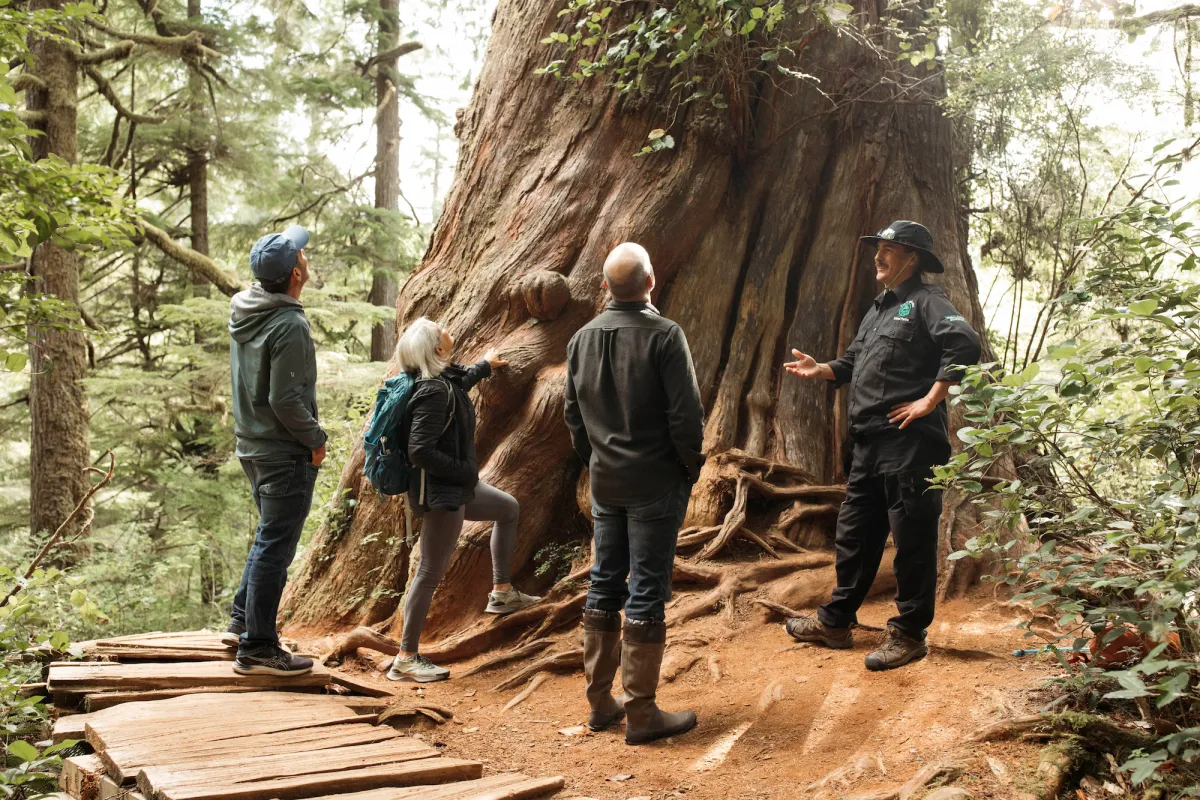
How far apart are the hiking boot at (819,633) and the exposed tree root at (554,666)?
1287mm

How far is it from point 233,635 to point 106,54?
1010 cm

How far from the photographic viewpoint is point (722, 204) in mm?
7160

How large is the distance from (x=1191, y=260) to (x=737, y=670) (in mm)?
2998

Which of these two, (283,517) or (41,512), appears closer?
(283,517)

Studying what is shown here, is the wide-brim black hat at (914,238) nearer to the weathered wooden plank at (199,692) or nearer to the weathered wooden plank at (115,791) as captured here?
the weathered wooden plank at (199,692)

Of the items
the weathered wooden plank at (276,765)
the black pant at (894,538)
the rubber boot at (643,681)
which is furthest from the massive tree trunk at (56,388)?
the black pant at (894,538)

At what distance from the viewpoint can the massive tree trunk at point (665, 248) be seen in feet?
20.9

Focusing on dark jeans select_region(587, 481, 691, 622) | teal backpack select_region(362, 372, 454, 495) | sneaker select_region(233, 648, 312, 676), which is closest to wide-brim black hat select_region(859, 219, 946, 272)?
dark jeans select_region(587, 481, 691, 622)

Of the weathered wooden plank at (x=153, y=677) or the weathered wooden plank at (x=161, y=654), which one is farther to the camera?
the weathered wooden plank at (x=161, y=654)

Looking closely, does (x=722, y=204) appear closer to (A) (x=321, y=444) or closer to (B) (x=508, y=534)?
(B) (x=508, y=534)

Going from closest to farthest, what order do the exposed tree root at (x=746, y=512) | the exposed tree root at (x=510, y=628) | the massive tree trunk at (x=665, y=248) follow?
1. the exposed tree root at (x=510, y=628)
2. the exposed tree root at (x=746, y=512)
3. the massive tree trunk at (x=665, y=248)

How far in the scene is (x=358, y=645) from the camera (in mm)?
5480

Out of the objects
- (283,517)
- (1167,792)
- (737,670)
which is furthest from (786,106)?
(1167,792)

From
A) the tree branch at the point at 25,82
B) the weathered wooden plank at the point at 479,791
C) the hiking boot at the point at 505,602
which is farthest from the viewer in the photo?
the tree branch at the point at 25,82
